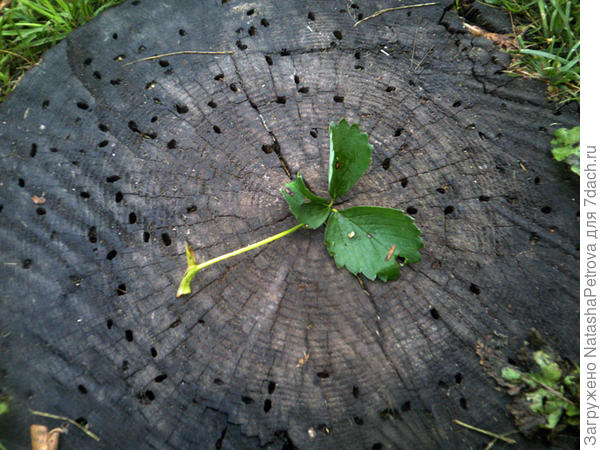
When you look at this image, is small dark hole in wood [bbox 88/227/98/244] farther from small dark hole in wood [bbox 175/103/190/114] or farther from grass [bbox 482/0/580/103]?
grass [bbox 482/0/580/103]

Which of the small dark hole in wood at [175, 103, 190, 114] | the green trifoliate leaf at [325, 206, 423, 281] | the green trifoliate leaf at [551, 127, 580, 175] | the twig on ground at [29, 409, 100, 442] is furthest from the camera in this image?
the small dark hole in wood at [175, 103, 190, 114]

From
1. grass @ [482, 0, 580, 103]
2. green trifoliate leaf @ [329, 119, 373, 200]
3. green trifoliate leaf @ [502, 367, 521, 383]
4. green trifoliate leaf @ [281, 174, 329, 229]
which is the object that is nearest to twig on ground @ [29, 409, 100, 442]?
green trifoliate leaf @ [281, 174, 329, 229]

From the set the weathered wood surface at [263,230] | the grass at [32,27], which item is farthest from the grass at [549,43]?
the grass at [32,27]

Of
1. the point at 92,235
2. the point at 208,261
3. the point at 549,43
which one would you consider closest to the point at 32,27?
the point at 92,235

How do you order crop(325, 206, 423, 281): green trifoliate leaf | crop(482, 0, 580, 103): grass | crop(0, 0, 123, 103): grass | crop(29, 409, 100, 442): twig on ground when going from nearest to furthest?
crop(29, 409, 100, 442): twig on ground → crop(325, 206, 423, 281): green trifoliate leaf → crop(482, 0, 580, 103): grass → crop(0, 0, 123, 103): grass

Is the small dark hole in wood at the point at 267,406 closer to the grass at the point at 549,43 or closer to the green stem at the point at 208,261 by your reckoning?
the green stem at the point at 208,261

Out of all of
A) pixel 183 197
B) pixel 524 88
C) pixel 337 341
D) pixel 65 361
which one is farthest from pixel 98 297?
pixel 524 88

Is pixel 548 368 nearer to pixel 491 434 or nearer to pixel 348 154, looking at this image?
pixel 491 434
